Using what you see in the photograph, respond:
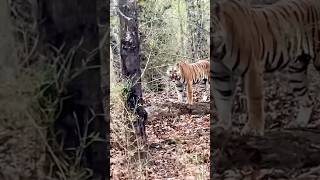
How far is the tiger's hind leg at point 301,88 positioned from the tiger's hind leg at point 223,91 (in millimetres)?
224

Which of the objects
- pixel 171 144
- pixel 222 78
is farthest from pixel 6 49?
pixel 171 144

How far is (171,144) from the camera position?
16.9 ft

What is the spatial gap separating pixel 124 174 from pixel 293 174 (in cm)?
226

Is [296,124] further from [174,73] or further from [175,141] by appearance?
[174,73]

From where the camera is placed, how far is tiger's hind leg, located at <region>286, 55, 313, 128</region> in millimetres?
1920

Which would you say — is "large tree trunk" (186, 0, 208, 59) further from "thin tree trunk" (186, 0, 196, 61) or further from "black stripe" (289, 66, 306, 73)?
"black stripe" (289, 66, 306, 73)

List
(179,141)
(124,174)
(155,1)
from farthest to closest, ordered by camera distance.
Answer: (155,1) < (179,141) < (124,174)

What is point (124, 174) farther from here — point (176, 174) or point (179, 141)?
point (179, 141)

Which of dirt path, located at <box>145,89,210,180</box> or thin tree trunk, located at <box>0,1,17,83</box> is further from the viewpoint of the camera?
dirt path, located at <box>145,89,210,180</box>

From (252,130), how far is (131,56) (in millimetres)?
2318

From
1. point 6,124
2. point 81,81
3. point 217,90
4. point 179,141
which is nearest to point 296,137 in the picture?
point 217,90

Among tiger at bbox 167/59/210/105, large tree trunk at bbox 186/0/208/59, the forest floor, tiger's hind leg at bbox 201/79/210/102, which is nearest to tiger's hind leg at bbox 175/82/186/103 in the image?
tiger at bbox 167/59/210/105

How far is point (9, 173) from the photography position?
1930 millimetres

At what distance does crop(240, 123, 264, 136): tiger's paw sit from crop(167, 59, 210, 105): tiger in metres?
4.41
